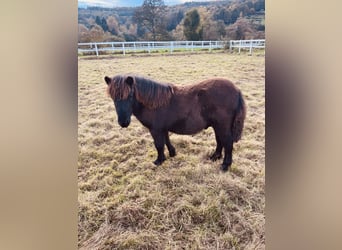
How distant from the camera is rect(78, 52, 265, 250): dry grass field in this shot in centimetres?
136

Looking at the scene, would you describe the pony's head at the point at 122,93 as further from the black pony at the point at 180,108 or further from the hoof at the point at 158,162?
the hoof at the point at 158,162

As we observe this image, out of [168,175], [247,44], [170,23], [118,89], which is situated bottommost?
[168,175]

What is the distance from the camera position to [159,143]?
1.45 metres

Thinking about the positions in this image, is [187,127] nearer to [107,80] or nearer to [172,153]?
[172,153]

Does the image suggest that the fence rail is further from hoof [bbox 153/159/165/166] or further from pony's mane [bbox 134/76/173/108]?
hoof [bbox 153/159/165/166]

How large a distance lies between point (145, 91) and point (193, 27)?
0.42 m

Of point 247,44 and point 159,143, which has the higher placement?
point 247,44

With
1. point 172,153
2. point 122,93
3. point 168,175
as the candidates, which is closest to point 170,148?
point 172,153

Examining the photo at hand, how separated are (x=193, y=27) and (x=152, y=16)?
22cm

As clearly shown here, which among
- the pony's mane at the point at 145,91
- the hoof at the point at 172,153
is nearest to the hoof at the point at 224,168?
the hoof at the point at 172,153

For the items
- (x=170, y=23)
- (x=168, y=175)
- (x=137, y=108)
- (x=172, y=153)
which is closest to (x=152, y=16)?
(x=170, y=23)

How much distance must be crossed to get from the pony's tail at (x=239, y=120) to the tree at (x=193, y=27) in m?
0.39
